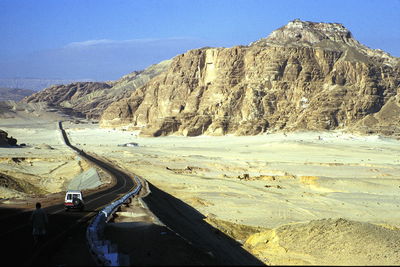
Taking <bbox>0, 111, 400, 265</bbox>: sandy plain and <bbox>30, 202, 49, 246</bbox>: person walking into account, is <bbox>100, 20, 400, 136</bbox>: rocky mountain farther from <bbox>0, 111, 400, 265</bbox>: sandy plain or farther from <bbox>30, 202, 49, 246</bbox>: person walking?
<bbox>30, 202, 49, 246</bbox>: person walking

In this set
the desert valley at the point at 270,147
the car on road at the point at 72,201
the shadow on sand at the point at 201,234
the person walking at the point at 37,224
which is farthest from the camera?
the car on road at the point at 72,201

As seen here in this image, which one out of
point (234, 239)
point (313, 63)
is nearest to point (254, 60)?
point (313, 63)

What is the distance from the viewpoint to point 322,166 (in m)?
59.8

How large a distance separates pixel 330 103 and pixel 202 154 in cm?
3619

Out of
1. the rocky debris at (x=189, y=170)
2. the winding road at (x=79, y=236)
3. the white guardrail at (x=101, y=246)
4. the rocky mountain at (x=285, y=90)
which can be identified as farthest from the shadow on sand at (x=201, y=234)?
the rocky mountain at (x=285, y=90)

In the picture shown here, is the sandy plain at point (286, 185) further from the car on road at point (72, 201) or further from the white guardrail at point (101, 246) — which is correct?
the car on road at point (72, 201)

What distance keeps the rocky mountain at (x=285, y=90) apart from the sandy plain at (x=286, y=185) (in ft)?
17.5

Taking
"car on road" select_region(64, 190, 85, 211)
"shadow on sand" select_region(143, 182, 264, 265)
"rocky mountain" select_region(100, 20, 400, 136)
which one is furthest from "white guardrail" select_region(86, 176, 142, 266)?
"rocky mountain" select_region(100, 20, 400, 136)

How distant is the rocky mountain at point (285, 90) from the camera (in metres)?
102

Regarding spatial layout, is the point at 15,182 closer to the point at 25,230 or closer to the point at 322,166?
the point at 25,230

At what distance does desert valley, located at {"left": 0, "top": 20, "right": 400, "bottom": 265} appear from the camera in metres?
22.7

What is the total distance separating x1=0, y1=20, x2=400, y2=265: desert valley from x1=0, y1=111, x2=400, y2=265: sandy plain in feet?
0.36

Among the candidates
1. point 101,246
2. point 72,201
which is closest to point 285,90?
point 72,201

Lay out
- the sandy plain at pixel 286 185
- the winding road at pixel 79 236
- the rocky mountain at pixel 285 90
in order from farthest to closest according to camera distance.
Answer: the rocky mountain at pixel 285 90 → the sandy plain at pixel 286 185 → the winding road at pixel 79 236
